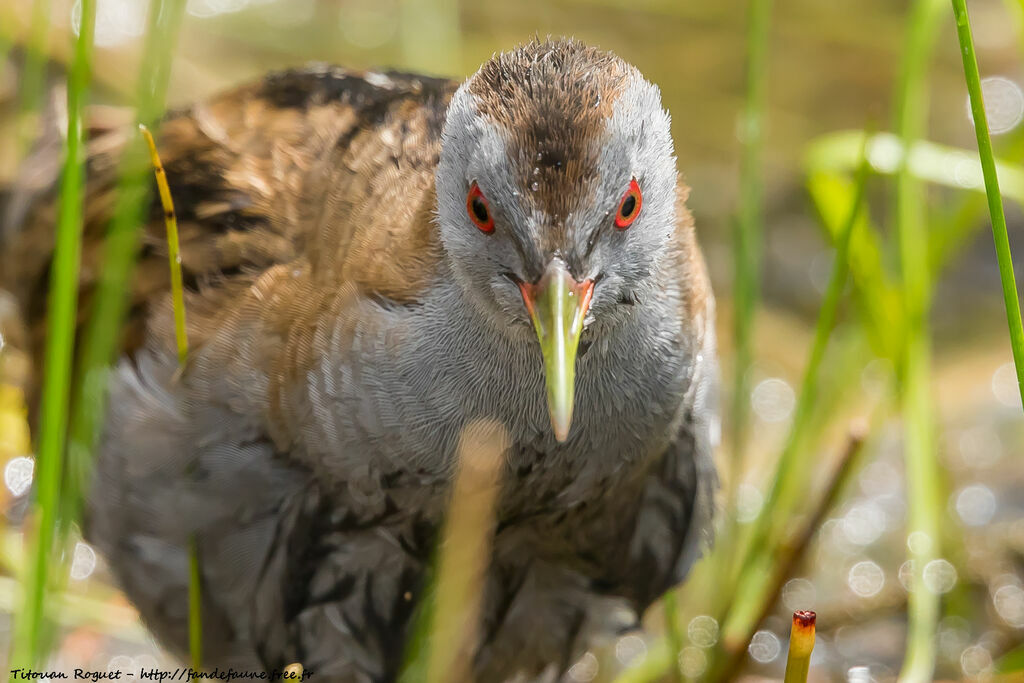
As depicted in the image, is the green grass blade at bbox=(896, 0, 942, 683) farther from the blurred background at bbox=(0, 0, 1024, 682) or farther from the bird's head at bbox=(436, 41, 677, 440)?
the bird's head at bbox=(436, 41, 677, 440)

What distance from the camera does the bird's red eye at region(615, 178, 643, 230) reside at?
8.20 ft

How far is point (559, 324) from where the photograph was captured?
2.30m

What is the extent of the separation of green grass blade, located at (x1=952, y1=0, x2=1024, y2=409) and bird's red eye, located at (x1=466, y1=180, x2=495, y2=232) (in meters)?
0.95

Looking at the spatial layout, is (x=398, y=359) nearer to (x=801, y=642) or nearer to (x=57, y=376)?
(x=57, y=376)

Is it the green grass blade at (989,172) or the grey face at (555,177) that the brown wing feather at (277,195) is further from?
the green grass blade at (989,172)

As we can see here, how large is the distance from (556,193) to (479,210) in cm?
20

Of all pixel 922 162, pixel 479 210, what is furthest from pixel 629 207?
pixel 922 162

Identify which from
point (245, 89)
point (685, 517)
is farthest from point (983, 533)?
point (245, 89)

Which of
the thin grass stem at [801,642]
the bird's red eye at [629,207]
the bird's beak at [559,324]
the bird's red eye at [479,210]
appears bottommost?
the thin grass stem at [801,642]

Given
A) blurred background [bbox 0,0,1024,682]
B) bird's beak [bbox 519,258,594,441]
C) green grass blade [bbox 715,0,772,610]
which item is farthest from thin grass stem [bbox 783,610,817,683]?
green grass blade [bbox 715,0,772,610]

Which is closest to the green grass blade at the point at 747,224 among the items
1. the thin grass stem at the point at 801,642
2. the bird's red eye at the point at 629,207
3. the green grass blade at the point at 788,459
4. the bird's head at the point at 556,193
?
the green grass blade at the point at 788,459

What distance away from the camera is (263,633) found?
11.5 feet

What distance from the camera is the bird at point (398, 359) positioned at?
2.51m

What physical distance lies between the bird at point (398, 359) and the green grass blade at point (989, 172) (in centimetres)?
66
